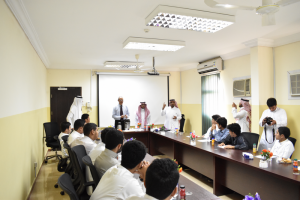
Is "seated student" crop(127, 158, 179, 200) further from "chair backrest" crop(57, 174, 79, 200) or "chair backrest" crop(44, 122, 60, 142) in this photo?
"chair backrest" crop(44, 122, 60, 142)

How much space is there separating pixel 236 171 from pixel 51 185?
3.37 m

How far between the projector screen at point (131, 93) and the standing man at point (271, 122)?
448cm

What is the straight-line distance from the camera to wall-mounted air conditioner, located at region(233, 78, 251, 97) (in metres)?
5.38

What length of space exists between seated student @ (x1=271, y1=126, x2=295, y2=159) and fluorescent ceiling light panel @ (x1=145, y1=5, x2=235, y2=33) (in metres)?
1.79

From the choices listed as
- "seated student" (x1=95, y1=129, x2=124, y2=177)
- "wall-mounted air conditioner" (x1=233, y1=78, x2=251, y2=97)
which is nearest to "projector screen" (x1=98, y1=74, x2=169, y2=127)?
"wall-mounted air conditioner" (x1=233, y1=78, x2=251, y2=97)

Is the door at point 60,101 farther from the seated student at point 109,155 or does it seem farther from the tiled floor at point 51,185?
the seated student at point 109,155

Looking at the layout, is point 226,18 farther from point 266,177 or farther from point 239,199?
point 239,199

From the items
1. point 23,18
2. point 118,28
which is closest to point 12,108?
point 23,18

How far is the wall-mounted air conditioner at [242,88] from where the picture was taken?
5.38 m

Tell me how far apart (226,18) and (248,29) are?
1.18 metres

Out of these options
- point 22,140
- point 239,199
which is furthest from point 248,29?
point 22,140

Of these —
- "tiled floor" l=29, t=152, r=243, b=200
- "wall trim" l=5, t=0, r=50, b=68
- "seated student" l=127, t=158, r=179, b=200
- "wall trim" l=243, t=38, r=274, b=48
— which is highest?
"wall trim" l=243, t=38, r=274, b=48

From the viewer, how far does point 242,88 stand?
5.55 meters

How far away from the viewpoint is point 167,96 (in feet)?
28.3
